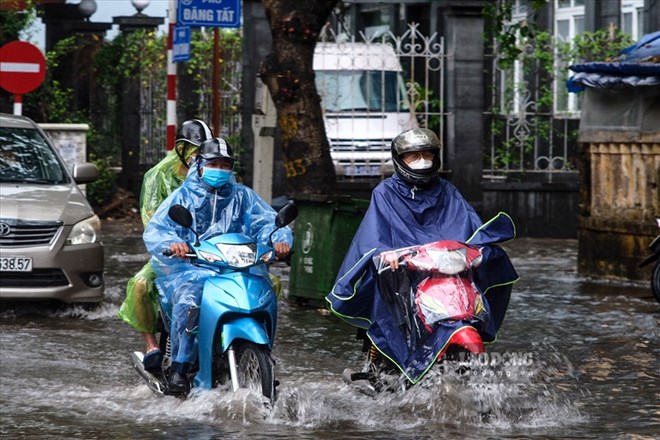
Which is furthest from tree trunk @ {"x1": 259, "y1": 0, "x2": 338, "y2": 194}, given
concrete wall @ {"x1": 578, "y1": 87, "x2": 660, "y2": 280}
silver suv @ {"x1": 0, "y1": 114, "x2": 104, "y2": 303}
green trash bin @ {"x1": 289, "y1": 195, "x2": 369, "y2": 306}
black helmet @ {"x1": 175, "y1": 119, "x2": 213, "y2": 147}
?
black helmet @ {"x1": 175, "y1": 119, "x2": 213, "y2": 147}

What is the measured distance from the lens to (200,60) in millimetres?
24266

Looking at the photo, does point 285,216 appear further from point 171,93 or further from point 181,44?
point 171,93

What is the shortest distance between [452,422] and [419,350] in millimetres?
419

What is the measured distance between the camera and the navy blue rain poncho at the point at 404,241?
8305 mm

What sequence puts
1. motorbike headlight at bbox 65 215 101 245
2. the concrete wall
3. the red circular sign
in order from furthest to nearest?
the red circular sign < the concrete wall < motorbike headlight at bbox 65 215 101 245

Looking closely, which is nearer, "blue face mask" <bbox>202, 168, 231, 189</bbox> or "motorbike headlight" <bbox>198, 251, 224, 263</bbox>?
"motorbike headlight" <bbox>198, 251, 224, 263</bbox>

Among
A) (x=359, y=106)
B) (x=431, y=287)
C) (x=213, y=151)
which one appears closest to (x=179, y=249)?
(x=213, y=151)

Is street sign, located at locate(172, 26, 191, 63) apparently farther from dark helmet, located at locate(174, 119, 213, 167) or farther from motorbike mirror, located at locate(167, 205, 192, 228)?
motorbike mirror, located at locate(167, 205, 192, 228)

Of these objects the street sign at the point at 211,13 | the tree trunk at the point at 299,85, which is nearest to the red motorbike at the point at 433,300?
the tree trunk at the point at 299,85

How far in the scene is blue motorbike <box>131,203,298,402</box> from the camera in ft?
26.1

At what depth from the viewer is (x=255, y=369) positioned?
7961mm

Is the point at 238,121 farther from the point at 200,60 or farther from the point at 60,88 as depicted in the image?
the point at 60,88

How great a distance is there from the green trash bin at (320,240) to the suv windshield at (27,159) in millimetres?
2132

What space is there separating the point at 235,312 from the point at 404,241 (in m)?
1.01
